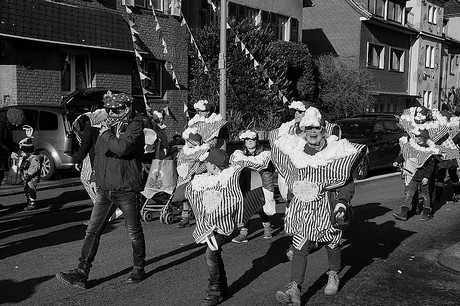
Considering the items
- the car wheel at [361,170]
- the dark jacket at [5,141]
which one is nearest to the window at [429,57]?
the car wheel at [361,170]

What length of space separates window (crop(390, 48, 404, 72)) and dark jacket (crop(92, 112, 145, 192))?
34808 millimetres

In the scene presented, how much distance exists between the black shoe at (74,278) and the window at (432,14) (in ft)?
136

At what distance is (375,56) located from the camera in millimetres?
36125

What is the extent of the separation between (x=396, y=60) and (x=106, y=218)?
35899mm

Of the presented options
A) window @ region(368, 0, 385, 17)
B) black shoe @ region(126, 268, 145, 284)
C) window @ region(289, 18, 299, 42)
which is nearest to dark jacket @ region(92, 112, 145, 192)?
black shoe @ region(126, 268, 145, 284)

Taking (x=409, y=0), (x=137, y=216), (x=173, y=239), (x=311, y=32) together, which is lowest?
(x=173, y=239)

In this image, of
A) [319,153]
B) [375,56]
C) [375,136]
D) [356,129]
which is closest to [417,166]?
[319,153]

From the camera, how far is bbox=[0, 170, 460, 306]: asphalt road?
545cm

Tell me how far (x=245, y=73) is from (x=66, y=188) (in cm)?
1110

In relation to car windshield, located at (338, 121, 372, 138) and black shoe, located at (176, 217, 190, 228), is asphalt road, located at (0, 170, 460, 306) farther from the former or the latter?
car windshield, located at (338, 121, 372, 138)

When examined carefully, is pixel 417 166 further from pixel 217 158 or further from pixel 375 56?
pixel 375 56

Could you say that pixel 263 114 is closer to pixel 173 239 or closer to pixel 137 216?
pixel 173 239

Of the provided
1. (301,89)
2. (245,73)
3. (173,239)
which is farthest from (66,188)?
(301,89)

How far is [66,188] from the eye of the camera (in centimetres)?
1182
